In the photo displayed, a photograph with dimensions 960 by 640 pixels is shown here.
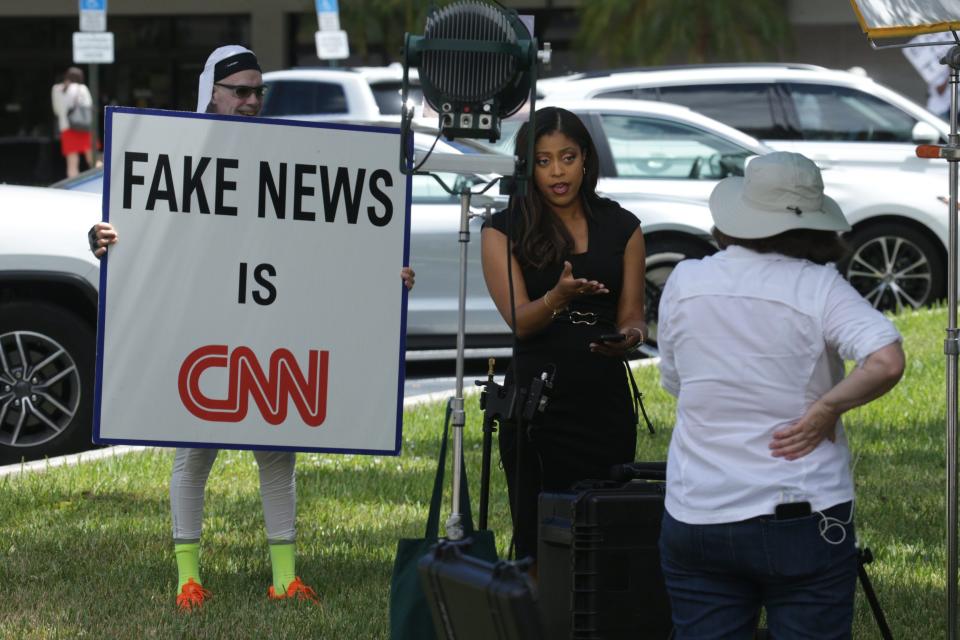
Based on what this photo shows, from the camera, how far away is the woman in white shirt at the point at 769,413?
3.46 meters

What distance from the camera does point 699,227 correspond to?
36.2 feet

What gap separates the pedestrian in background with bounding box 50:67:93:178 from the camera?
79.6 feet

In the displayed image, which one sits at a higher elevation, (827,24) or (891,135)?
(827,24)

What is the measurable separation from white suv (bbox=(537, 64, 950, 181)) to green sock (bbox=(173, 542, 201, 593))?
27.2 feet

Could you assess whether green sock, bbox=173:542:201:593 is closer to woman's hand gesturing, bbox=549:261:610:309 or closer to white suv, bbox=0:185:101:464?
woman's hand gesturing, bbox=549:261:610:309

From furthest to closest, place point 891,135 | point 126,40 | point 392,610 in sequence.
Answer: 1. point 126,40
2. point 891,135
3. point 392,610

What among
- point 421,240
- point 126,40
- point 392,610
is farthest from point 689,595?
point 126,40

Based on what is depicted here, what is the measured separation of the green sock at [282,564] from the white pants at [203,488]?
0.03 m

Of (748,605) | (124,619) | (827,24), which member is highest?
(827,24)

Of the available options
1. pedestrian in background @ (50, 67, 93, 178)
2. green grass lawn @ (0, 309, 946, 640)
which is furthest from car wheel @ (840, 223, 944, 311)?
pedestrian in background @ (50, 67, 93, 178)

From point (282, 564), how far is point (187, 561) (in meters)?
0.33

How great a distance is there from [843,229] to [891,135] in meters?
10.6

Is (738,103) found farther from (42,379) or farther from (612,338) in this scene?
(612,338)

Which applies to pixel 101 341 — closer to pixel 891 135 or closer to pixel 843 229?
pixel 843 229
